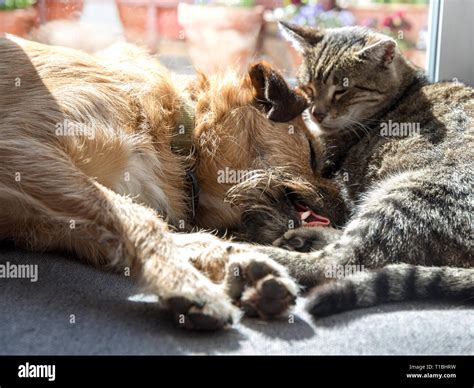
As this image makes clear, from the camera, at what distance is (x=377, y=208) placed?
7.50ft

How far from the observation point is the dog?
6.23 ft

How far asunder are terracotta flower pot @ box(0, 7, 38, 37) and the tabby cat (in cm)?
234

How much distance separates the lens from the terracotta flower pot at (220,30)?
13.9 ft

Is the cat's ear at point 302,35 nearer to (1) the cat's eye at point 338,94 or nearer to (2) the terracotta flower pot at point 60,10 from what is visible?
(1) the cat's eye at point 338,94

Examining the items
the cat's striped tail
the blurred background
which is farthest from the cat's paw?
the blurred background

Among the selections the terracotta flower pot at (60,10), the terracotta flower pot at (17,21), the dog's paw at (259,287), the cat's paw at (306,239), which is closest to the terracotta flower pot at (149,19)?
the terracotta flower pot at (60,10)

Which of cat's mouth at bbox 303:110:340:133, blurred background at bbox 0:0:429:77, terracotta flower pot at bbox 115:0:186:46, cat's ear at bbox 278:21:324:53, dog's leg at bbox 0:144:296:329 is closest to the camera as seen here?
dog's leg at bbox 0:144:296:329

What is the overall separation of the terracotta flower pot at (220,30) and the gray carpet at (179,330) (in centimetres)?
258

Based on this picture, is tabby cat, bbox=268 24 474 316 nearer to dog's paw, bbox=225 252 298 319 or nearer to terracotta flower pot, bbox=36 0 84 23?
dog's paw, bbox=225 252 298 319

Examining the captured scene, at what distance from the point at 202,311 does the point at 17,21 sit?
360cm
